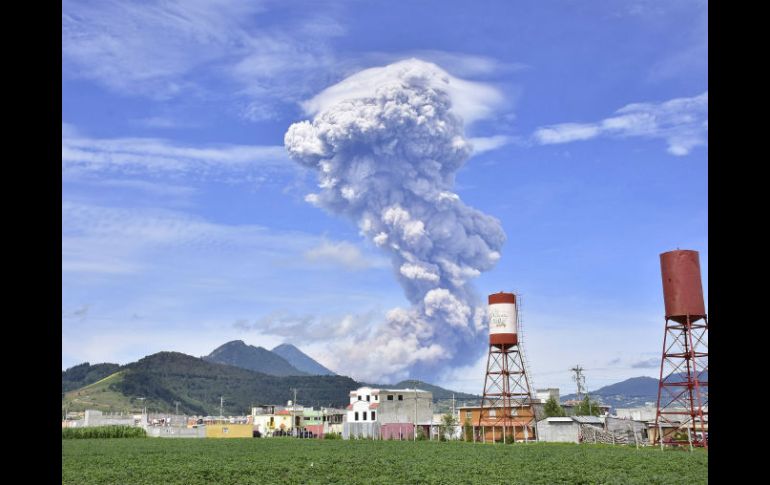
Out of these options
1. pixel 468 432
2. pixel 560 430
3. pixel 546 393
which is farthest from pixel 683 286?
pixel 546 393

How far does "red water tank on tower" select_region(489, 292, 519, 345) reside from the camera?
68.4 metres

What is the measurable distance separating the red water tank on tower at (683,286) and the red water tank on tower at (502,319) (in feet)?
65.6

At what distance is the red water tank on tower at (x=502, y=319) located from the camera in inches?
2692

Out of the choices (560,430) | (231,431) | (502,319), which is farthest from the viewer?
(231,431)

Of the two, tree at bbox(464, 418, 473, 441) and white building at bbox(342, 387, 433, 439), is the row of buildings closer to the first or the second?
white building at bbox(342, 387, 433, 439)

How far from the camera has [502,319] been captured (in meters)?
68.8

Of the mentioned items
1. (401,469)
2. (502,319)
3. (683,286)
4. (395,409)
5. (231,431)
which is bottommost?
(231,431)

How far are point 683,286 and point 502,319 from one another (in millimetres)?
21750

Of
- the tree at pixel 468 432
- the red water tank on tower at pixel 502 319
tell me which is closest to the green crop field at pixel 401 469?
the red water tank on tower at pixel 502 319

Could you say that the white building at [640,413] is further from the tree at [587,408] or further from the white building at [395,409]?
the white building at [395,409]

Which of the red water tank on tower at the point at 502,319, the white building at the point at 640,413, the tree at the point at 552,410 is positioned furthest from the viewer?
the white building at the point at 640,413

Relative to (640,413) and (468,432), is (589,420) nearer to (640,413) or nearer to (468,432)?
Result: (468,432)
